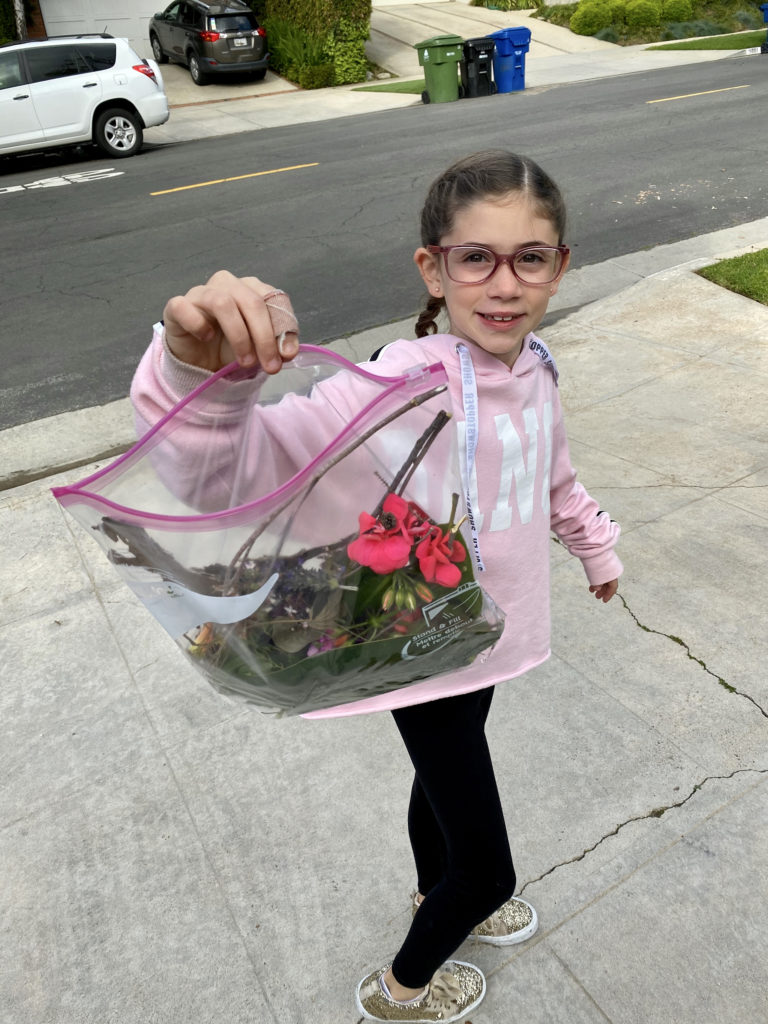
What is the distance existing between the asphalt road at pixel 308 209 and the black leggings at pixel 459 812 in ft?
14.1

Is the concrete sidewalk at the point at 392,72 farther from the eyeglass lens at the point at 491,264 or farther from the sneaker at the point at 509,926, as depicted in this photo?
the sneaker at the point at 509,926

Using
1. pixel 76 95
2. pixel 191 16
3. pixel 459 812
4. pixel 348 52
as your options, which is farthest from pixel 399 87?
pixel 459 812

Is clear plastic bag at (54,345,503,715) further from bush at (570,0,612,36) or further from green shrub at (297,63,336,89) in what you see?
bush at (570,0,612,36)

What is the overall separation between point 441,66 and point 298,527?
16.7 m

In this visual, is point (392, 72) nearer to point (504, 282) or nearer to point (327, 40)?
point (327, 40)

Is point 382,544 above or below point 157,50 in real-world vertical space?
above

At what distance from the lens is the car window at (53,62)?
12.2 m

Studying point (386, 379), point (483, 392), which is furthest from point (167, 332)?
point (483, 392)

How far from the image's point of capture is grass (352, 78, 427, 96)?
17891mm

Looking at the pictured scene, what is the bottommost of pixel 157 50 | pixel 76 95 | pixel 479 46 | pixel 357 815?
pixel 357 815

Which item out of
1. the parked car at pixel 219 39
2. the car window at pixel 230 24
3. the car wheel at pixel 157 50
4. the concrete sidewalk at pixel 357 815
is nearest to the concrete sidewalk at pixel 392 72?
the parked car at pixel 219 39

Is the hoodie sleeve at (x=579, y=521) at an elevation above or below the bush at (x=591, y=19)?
below

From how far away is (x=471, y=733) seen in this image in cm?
164

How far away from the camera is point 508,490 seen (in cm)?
160
